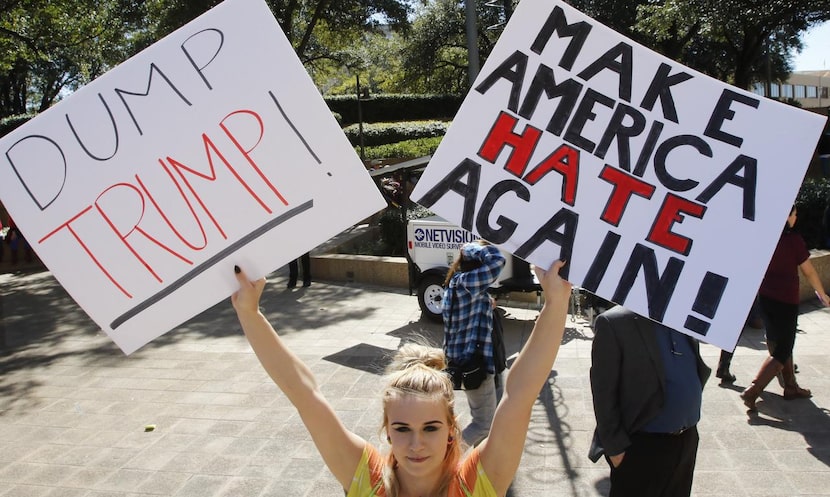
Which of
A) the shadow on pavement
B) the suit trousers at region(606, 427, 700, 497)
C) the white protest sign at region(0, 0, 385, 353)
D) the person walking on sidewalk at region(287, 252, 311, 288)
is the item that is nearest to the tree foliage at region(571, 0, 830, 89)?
the person walking on sidewalk at region(287, 252, 311, 288)

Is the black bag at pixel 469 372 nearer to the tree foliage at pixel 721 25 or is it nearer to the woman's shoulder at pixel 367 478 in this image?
the woman's shoulder at pixel 367 478

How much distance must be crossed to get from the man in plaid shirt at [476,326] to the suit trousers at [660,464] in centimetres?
150

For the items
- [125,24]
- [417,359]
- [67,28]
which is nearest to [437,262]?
[417,359]

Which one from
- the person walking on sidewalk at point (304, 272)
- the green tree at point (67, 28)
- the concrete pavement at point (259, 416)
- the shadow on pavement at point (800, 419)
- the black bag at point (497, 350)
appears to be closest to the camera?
the black bag at point (497, 350)

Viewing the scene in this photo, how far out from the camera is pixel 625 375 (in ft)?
10.6

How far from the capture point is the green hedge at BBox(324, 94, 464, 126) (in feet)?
121

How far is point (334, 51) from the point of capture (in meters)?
27.2

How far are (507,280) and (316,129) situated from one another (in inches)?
265

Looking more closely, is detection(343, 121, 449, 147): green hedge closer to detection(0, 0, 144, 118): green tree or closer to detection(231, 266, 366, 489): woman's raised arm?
detection(0, 0, 144, 118): green tree

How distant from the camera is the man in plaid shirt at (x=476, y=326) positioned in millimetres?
4645

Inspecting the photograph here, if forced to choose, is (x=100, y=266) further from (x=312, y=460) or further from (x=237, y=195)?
(x=312, y=460)

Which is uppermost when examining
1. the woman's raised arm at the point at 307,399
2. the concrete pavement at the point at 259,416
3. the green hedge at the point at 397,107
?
the green hedge at the point at 397,107

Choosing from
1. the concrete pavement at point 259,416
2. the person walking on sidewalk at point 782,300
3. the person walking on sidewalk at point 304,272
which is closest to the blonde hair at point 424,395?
the concrete pavement at point 259,416

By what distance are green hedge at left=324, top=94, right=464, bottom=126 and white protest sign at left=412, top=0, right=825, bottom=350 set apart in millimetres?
34777
